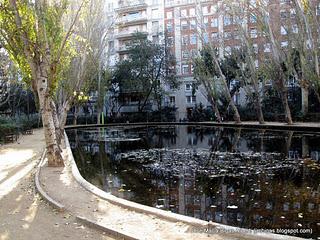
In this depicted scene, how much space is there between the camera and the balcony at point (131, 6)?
5994cm

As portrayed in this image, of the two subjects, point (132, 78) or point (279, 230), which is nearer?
point (279, 230)

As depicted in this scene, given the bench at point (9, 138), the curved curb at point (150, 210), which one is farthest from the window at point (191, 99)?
the curved curb at point (150, 210)

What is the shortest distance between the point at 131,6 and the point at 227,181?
5437cm

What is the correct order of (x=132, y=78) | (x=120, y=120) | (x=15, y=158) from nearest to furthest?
(x=15, y=158) < (x=132, y=78) < (x=120, y=120)

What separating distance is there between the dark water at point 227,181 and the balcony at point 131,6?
45979mm

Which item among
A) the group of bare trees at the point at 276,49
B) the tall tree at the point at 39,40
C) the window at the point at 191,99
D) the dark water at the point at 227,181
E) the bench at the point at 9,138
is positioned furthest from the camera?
the window at the point at 191,99

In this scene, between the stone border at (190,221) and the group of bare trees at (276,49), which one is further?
the group of bare trees at (276,49)

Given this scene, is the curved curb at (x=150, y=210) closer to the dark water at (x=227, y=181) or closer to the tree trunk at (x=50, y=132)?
the dark water at (x=227, y=181)

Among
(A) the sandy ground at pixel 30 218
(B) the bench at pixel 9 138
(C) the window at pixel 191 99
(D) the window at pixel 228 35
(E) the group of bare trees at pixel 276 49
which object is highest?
(D) the window at pixel 228 35

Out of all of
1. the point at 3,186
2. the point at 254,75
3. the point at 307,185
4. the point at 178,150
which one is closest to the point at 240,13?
the point at 254,75

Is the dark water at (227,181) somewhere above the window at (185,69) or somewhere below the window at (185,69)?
below

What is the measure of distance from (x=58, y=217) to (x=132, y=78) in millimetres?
41459

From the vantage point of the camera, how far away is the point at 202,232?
568 centimetres

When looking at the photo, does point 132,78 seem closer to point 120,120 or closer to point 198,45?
point 120,120
